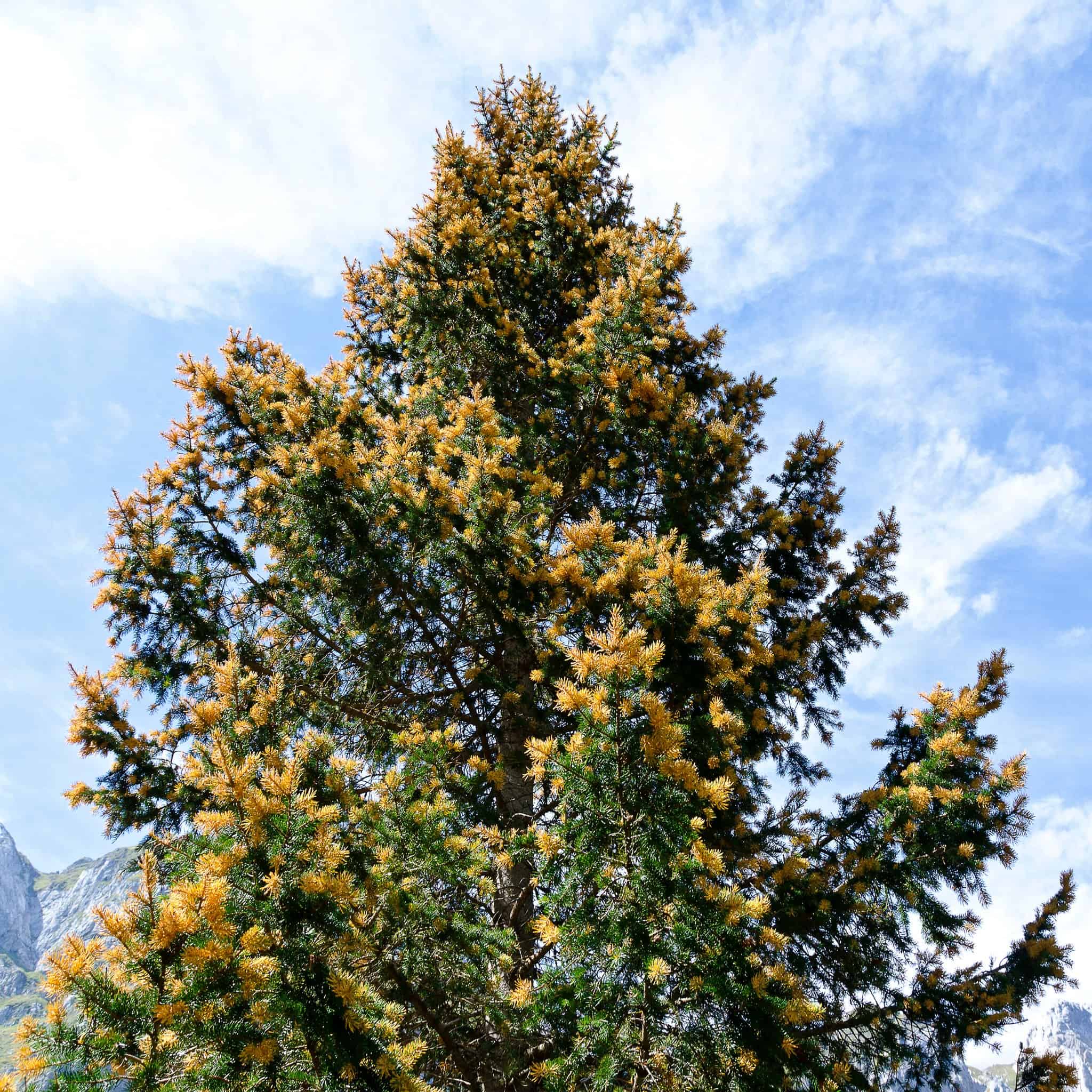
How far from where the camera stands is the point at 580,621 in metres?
5.38

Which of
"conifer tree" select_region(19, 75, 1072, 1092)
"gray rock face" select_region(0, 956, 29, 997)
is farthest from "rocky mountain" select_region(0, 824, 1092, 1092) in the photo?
"conifer tree" select_region(19, 75, 1072, 1092)

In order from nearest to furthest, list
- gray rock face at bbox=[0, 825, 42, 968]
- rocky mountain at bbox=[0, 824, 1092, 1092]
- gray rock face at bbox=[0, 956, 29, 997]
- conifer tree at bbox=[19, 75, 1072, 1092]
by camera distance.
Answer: conifer tree at bbox=[19, 75, 1072, 1092] < gray rock face at bbox=[0, 956, 29, 997] < rocky mountain at bbox=[0, 824, 1092, 1092] < gray rock face at bbox=[0, 825, 42, 968]

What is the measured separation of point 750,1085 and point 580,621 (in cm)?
298

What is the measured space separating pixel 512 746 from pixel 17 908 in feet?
766

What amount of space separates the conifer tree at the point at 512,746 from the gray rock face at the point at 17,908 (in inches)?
8571

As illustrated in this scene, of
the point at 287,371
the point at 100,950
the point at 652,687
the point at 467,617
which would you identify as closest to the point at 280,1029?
the point at 100,950

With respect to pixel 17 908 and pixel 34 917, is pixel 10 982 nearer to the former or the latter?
pixel 17 908

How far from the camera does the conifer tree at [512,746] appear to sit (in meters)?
2.83

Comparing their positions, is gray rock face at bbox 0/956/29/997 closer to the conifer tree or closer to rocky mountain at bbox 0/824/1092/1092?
rocky mountain at bbox 0/824/1092/1092

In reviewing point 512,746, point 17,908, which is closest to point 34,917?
point 17,908

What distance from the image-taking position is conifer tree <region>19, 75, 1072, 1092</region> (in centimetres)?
283

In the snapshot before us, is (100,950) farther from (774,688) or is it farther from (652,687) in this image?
(774,688)

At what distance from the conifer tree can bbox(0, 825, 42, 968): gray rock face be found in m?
218

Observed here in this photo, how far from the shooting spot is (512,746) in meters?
6.82
